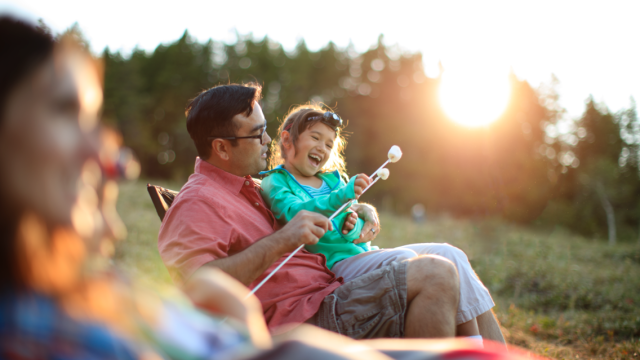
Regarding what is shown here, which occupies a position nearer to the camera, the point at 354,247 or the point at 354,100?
the point at 354,247

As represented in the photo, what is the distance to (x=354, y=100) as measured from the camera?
30578 mm

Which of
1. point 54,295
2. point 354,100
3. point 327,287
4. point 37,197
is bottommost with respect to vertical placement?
point 327,287

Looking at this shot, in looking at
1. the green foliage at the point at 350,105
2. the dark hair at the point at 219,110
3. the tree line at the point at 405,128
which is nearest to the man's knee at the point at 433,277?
the dark hair at the point at 219,110

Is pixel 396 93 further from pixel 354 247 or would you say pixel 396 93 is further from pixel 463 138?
pixel 354 247

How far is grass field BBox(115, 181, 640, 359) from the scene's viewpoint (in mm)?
3699

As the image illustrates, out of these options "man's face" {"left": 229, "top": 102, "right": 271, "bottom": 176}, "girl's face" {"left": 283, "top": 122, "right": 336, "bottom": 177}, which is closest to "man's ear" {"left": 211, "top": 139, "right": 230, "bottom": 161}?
"man's face" {"left": 229, "top": 102, "right": 271, "bottom": 176}

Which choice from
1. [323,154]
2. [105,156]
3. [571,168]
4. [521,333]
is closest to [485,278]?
[521,333]

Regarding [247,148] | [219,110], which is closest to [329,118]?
[247,148]

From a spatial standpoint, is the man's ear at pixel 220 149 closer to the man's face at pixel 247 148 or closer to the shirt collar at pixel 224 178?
the man's face at pixel 247 148

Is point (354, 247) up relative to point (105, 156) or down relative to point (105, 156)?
down

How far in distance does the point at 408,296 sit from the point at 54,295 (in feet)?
4.91

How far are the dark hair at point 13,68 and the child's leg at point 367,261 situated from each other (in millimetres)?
1671

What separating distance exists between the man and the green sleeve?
0.14m

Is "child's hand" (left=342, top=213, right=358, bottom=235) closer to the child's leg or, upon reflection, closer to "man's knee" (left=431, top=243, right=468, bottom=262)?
the child's leg
